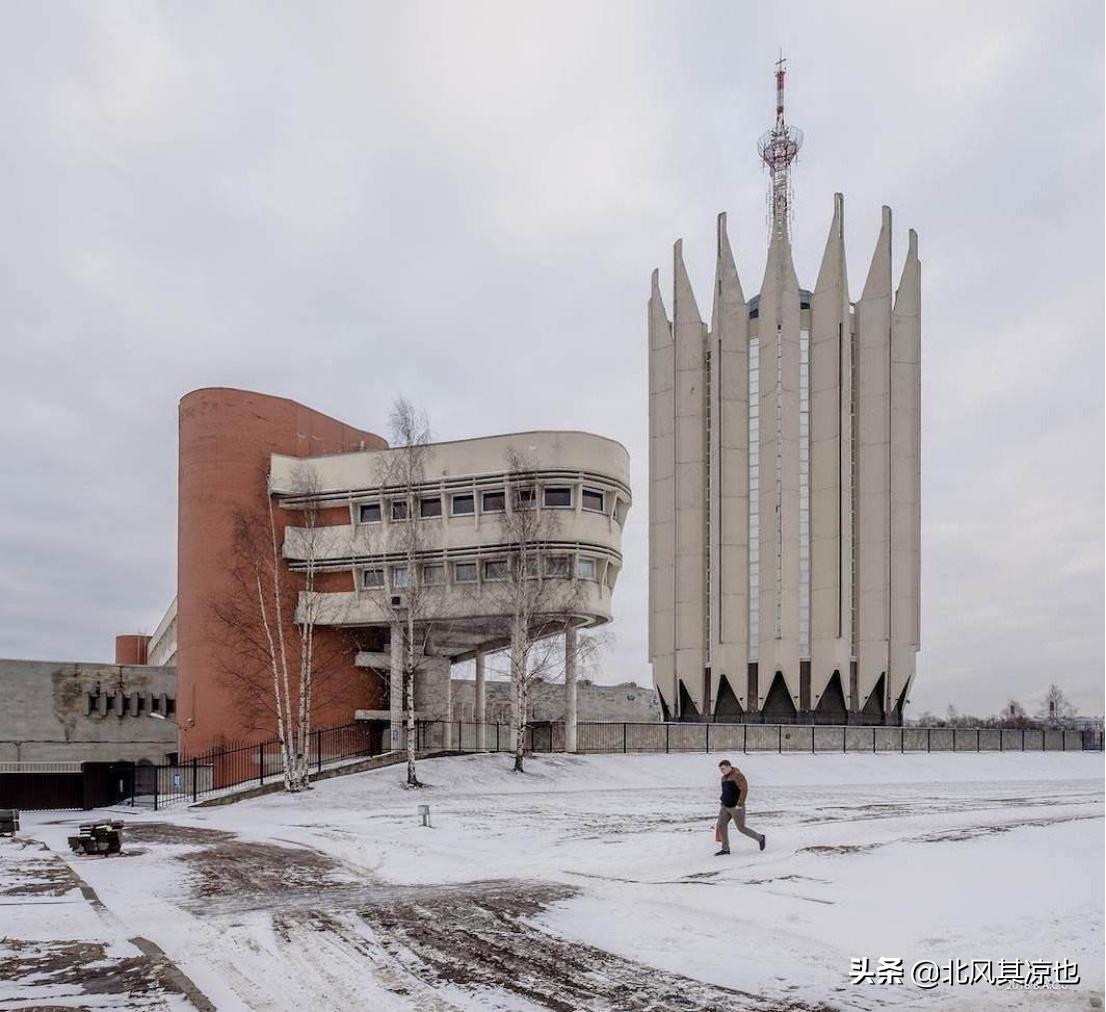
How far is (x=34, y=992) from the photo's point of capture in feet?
30.5

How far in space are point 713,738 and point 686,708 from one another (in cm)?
2433

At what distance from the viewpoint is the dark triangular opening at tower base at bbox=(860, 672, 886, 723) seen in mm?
68438

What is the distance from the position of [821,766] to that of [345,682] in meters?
20.5

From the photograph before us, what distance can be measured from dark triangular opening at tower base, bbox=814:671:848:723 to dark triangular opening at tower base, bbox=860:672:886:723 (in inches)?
54.9

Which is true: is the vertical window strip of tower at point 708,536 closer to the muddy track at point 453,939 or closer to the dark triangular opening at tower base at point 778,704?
the dark triangular opening at tower base at point 778,704

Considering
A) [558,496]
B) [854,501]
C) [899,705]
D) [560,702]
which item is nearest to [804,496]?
[854,501]

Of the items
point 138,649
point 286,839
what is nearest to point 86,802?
point 286,839

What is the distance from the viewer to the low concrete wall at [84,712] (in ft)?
163

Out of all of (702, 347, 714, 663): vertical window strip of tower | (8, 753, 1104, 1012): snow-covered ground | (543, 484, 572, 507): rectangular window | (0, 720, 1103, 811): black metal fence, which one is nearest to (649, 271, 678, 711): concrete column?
(702, 347, 714, 663): vertical window strip of tower

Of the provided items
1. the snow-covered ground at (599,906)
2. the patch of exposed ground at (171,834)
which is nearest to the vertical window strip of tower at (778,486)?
the snow-covered ground at (599,906)

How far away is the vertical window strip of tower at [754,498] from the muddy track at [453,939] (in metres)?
56.4

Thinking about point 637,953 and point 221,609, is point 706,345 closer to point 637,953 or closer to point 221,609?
point 221,609

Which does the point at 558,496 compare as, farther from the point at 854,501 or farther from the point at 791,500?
the point at 854,501

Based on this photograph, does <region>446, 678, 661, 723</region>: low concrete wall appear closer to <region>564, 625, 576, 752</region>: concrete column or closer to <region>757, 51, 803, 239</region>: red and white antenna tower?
<region>564, 625, 576, 752</region>: concrete column
